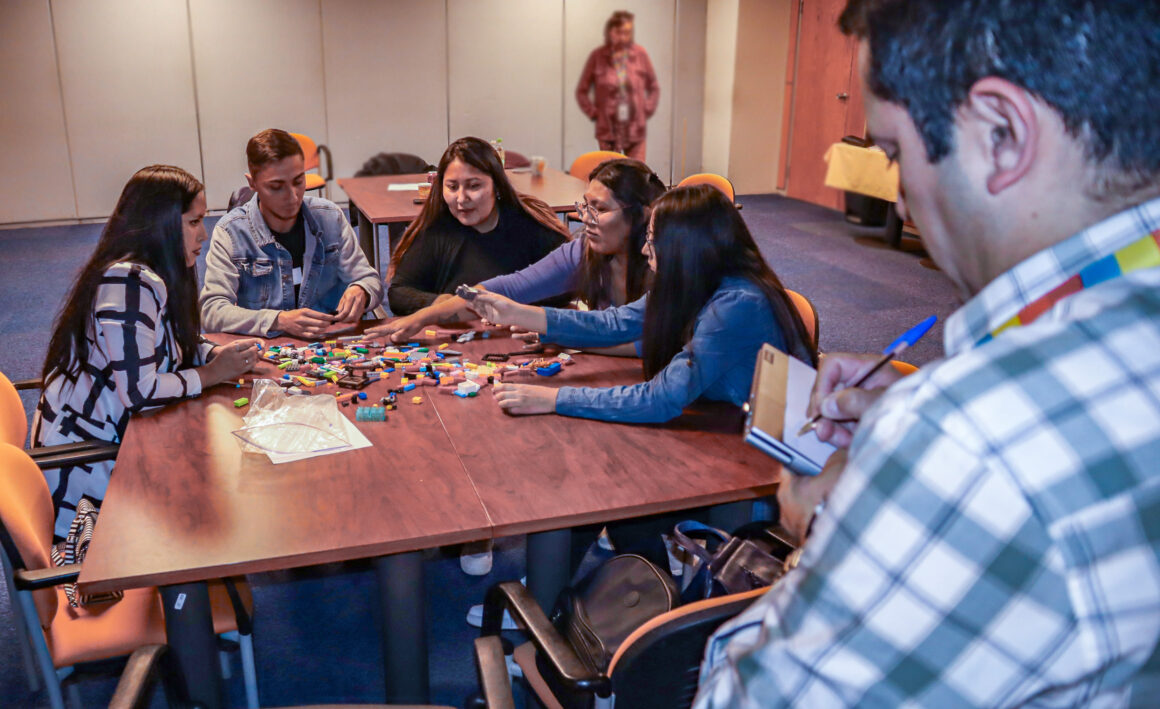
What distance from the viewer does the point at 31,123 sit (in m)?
8.05

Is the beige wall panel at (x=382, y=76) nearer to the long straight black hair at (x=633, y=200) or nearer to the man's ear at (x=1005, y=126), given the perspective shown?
the long straight black hair at (x=633, y=200)

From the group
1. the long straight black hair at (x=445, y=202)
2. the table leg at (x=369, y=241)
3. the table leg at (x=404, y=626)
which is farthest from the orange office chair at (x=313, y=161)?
the table leg at (x=404, y=626)

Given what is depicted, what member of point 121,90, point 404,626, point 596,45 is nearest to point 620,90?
point 596,45

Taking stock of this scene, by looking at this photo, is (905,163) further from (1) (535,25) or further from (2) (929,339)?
(1) (535,25)

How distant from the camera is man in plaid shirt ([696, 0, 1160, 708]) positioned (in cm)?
55

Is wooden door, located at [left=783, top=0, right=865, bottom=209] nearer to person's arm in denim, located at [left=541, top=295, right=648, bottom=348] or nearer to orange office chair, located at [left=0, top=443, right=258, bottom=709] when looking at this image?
person's arm in denim, located at [left=541, top=295, right=648, bottom=348]

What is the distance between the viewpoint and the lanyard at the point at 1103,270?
2.04ft

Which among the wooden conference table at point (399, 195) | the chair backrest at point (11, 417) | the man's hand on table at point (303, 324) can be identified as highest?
the wooden conference table at point (399, 195)

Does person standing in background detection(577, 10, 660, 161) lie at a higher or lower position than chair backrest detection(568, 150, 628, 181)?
higher

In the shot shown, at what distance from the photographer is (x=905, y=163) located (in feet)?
2.30

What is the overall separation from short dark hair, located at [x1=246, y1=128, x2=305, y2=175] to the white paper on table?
135 cm

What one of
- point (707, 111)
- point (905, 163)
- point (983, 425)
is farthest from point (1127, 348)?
point (707, 111)

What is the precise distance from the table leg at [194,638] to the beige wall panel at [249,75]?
7.22 meters

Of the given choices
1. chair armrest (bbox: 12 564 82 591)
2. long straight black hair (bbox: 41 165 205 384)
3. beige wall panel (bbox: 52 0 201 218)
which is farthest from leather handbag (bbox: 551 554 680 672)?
beige wall panel (bbox: 52 0 201 218)
